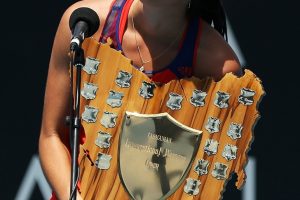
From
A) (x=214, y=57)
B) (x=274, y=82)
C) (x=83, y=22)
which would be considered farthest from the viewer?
(x=274, y=82)

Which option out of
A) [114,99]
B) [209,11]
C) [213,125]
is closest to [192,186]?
[213,125]

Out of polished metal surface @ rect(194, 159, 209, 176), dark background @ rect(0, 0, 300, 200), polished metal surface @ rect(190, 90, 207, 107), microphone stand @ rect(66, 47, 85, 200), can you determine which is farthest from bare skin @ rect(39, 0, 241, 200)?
dark background @ rect(0, 0, 300, 200)

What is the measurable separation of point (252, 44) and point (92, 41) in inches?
80.5

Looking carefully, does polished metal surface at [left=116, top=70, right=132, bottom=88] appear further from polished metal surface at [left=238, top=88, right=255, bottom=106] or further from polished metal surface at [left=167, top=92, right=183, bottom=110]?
polished metal surface at [left=238, top=88, right=255, bottom=106]

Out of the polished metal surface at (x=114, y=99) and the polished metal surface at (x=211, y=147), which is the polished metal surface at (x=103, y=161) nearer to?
the polished metal surface at (x=114, y=99)

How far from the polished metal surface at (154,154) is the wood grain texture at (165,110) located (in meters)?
0.02

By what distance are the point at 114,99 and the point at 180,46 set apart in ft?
0.85

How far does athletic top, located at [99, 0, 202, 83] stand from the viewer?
2.40 m

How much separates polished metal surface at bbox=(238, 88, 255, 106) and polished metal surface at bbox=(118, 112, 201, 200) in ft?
0.46

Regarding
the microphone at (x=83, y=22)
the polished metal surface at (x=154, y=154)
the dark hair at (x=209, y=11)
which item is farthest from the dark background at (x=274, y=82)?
the microphone at (x=83, y=22)

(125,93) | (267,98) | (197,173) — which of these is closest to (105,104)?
(125,93)

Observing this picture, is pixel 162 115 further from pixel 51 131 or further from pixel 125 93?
pixel 51 131

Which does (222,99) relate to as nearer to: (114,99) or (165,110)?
(165,110)

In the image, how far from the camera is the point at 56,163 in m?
2.50
